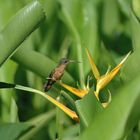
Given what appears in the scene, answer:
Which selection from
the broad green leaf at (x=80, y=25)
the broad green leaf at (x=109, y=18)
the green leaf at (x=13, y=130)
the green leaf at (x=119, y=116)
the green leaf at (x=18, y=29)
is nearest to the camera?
the green leaf at (x=119, y=116)

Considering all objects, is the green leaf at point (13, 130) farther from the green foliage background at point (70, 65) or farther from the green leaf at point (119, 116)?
the green leaf at point (119, 116)

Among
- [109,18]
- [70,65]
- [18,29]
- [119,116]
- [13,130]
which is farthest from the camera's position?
[109,18]

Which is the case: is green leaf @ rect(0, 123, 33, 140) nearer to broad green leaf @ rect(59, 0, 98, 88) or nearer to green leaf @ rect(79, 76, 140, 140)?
green leaf @ rect(79, 76, 140, 140)

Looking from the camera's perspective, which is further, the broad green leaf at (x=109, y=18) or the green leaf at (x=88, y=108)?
the broad green leaf at (x=109, y=18)

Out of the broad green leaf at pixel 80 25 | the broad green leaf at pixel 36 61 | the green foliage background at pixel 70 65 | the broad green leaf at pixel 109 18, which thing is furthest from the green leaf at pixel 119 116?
the broad green leaf at pixel 109 18

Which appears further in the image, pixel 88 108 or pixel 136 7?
pixel 136 7

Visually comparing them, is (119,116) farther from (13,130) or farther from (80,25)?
(80,25)

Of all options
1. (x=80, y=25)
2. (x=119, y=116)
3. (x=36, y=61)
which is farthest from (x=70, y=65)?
(x=119, y=116)
